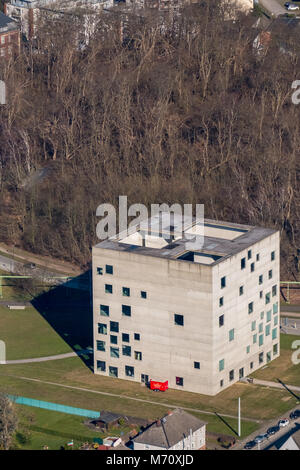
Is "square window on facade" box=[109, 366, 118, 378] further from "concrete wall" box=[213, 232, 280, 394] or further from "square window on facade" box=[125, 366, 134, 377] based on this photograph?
"concrete wall" box=[213, 232, 280, 394]

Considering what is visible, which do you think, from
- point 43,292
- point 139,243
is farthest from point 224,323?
point 43,292

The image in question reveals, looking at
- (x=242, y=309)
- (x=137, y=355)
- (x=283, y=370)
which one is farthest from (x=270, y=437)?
(x=137, y=355)

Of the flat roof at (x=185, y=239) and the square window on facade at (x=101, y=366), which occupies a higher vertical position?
the flat roof at (x=185, y=239)

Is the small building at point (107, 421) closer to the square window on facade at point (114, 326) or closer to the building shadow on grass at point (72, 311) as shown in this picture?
the square window on facade at point (114, 326)

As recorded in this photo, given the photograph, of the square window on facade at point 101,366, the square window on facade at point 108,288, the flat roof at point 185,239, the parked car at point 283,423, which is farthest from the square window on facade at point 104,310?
the parked car at point 283,423

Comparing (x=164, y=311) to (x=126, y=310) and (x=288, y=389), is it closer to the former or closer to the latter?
(x=126, y=310)
